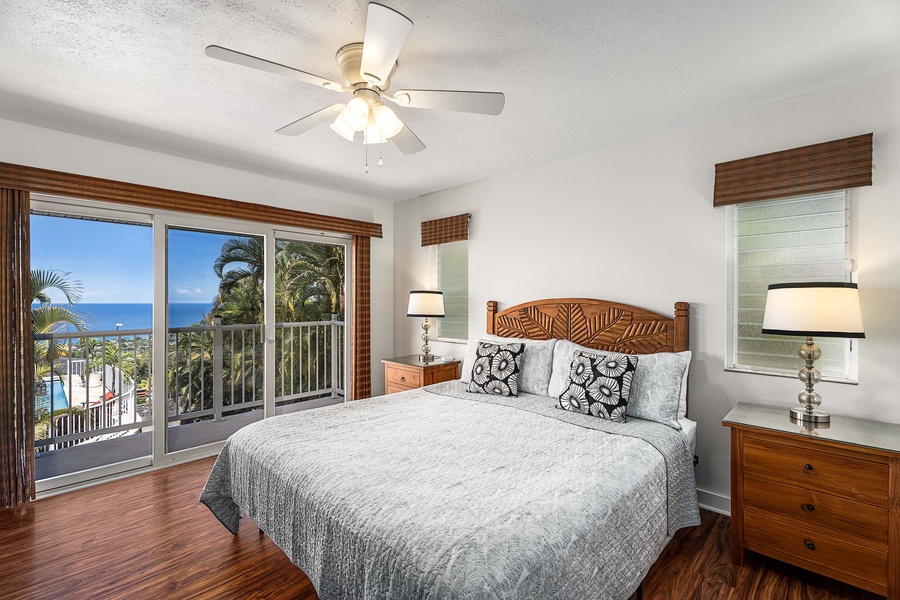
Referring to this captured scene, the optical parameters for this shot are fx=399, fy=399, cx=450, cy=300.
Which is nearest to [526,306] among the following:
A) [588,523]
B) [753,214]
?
[753,214]

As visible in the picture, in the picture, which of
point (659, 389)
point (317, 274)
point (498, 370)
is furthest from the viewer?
point (317, 274)

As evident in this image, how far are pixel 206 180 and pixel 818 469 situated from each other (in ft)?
15.1

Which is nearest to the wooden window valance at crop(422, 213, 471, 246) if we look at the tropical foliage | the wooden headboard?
the wooden headboard

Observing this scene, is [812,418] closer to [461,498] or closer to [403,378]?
[461,498]

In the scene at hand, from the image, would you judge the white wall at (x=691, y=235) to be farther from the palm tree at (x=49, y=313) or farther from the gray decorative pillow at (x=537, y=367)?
the palm tree at (x=49, y=313)

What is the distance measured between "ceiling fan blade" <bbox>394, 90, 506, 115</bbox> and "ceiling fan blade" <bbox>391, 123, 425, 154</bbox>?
23 cm

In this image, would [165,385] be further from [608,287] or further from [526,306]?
[608,287]

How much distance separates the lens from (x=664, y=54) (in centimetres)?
194

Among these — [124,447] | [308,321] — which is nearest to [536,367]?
[308,321]

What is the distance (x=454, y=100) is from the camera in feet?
5.97

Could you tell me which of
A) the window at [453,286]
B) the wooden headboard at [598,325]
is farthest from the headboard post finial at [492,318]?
the window at [453,286]

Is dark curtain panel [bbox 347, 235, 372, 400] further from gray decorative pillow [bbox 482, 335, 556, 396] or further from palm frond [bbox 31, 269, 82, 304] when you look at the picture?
palm frond [bbox 31, 269, 82, 304]

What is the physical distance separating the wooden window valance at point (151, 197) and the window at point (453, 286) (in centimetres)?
111

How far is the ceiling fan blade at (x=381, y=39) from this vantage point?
1346mm
